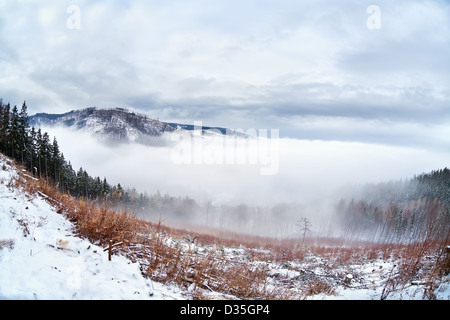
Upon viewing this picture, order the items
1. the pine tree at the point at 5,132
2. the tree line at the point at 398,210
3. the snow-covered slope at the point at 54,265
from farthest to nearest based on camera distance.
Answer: the tree line at the point at 398,210 → the pine tree at the point at 5,132 → the snow-covered slope at the point at 54,265

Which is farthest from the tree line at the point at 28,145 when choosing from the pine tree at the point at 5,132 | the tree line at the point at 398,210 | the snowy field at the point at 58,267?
the tree line at the point at 398,210

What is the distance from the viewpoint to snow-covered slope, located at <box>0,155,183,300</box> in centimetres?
300

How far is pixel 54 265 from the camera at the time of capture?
3.49 m

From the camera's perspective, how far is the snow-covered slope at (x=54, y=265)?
3.00 m

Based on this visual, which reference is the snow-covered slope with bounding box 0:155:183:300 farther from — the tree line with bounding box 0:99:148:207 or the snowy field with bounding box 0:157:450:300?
the tree line with bounding box 0:99:148:207

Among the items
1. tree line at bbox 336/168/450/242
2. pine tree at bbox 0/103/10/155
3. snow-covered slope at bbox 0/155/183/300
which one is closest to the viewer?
snow-covered slope at bbox 0/155/183/300

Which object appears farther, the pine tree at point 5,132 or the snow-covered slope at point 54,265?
the pine tree at point 5,132

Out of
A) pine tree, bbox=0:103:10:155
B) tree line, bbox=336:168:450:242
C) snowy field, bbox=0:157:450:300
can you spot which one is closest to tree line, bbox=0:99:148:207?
pine tree, bbox=0:103:10:155

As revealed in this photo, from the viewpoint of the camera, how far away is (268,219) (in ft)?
384

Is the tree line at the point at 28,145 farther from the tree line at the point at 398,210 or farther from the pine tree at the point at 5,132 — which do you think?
the tree line at the point at 398,210

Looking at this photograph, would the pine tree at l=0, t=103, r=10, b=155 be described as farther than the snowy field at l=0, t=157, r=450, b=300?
Yes

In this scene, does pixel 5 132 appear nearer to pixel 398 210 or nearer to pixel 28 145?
pixel 28 145
